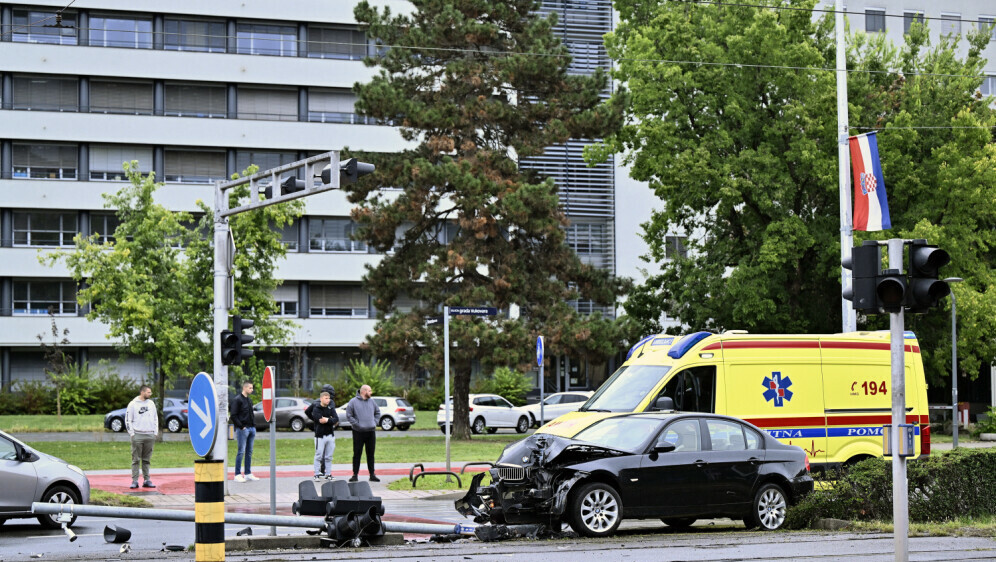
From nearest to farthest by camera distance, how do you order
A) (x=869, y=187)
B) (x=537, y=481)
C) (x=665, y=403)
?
(x=537, y=481)
(x=665, y=403)
(x=869, y=187)

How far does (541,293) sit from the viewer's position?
124 feet

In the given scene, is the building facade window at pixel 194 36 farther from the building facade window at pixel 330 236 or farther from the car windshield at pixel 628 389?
the car windshield at pixel 628 389

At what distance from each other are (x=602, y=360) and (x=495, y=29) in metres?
11.7

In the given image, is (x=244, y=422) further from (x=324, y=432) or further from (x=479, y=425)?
(x=479, y=425)

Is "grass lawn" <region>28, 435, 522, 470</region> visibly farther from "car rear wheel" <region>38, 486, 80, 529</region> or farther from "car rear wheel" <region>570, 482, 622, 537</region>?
"car rear wheel" <region>570, 482, 622, 537</region>

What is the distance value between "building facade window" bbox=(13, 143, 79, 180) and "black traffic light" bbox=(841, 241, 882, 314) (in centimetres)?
5467

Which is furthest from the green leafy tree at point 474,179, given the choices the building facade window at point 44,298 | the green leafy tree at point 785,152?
the building facade window at point 44,298

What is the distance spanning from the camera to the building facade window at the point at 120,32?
58406 mm

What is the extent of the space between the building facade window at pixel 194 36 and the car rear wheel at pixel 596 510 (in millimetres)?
51001

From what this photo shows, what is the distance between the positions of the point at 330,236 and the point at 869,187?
4117cm

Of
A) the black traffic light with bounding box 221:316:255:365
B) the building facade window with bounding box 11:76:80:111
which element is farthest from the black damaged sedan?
the building facade window with bounding box 11:76:80:111

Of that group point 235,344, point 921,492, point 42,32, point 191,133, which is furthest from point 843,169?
point 42,32

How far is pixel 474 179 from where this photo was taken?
3562 cm

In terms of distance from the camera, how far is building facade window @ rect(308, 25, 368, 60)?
6159 centimetres
